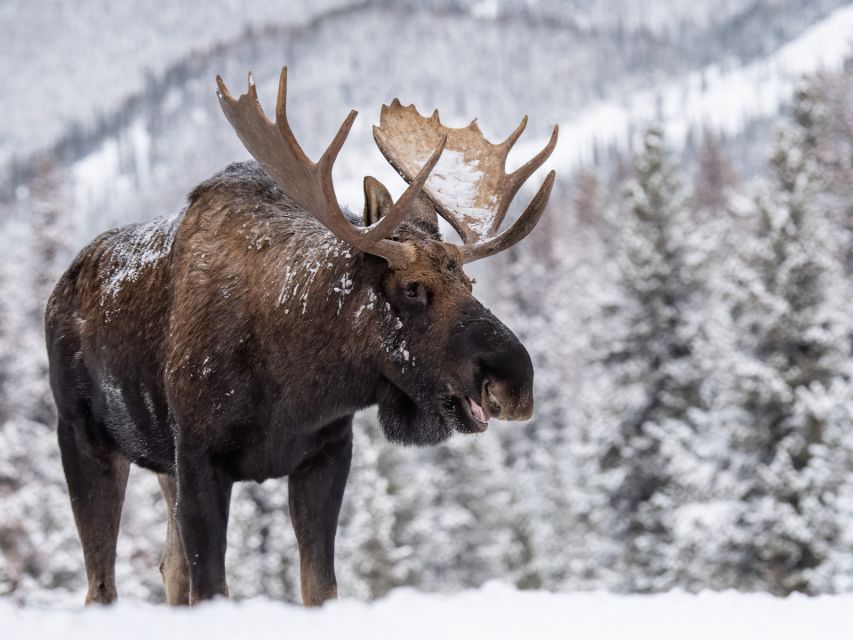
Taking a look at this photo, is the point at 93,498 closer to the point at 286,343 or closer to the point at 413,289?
the point at 286,343

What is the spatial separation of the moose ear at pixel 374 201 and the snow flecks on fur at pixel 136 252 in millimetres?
1036

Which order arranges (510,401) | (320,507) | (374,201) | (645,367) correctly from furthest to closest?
1. (645,367)
2. (320,507)
3. (374,201)
4. (510,401)

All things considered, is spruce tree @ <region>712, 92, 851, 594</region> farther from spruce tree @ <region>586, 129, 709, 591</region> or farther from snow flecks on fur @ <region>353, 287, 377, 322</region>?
snow flecks on fur @ <region>353, 287, 377, 322</region>

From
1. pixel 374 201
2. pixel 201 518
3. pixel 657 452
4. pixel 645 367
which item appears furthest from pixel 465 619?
pixel 645 367

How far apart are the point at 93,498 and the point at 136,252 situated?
122 centimetres

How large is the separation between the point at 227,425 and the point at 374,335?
69cm

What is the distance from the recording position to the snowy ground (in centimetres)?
222

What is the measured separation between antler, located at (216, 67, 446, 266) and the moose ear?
128mm

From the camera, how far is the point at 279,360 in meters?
4.29

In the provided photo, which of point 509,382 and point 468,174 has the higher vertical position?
point 468,174

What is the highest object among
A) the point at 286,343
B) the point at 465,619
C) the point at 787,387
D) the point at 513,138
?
the point at 513,138

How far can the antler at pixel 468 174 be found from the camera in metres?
4.76

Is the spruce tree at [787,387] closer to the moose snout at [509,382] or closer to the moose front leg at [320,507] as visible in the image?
the moose front leg at [320,507]

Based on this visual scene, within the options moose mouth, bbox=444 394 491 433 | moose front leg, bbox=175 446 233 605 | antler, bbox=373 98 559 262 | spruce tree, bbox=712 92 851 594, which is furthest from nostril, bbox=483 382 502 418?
spruce tree, bbox=712 92 851 594
